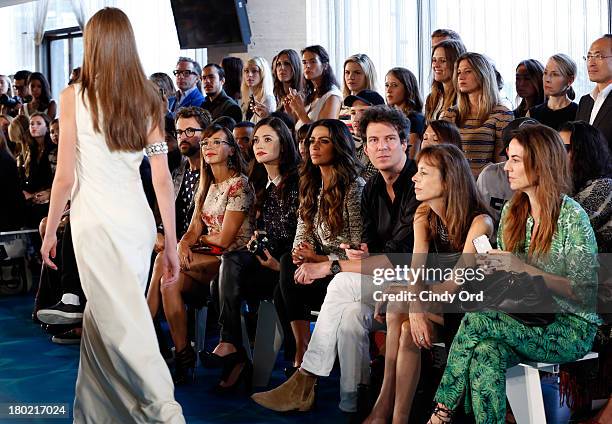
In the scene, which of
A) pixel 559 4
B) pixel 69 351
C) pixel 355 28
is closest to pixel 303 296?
pixel 69 351

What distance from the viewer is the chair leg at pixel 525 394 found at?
2914mm

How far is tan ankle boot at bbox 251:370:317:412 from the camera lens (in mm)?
3506

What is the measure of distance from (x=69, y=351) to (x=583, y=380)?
263 centimetres

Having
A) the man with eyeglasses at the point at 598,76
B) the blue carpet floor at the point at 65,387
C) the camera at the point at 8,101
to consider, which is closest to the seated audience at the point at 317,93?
the man with eyeglasses at the point at 598,76

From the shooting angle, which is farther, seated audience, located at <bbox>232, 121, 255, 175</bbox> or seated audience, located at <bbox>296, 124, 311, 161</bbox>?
seated audience, located at <bbox>232, 121, 255, 175</bbox>

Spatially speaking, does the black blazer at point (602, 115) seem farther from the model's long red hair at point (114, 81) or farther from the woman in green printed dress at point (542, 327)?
the model's long red hair at point (114, 81)

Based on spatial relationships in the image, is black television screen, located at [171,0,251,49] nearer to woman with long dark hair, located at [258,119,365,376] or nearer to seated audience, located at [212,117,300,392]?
seated audience, located at [212,117,300,392]

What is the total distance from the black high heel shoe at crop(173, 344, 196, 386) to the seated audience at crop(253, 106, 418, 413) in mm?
513

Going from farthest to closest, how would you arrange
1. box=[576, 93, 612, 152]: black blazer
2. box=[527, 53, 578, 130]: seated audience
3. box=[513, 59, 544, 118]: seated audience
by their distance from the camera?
box=[513, 59, 544, 118]: seated audience → box=[527, 53, 578, 130]: seated audience → box=[576, 93, 612, 152]: black blazer

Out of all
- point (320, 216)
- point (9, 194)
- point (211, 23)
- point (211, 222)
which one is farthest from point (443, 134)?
point (211, 23)

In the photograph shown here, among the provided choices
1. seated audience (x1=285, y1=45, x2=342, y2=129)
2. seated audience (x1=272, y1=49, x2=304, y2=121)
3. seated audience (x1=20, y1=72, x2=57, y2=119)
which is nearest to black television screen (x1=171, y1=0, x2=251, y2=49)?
seated audience (x1=20, y1=72, x2=57, y2=119)

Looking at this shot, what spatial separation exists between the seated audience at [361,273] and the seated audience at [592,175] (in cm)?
60

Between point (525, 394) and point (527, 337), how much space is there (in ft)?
0.74

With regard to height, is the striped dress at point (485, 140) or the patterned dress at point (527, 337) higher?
the striped dress at point (485, 140)
